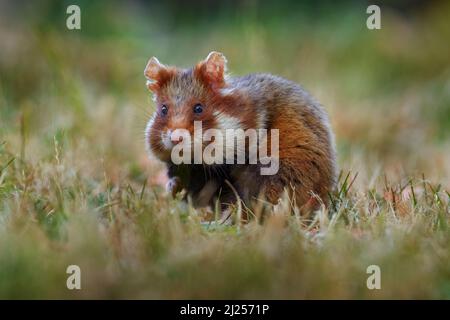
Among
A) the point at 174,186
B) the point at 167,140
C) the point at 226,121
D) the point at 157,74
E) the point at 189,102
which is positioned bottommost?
the point at 174,186

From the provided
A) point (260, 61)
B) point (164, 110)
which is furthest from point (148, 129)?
point (260, 61)

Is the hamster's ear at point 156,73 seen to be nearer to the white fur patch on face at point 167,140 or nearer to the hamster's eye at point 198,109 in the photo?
the hamster's eye at point 198,109

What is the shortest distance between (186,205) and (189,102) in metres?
0.85

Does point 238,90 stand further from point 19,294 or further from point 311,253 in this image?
point 19,294

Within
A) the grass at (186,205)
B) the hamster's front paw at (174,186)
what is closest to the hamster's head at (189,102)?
the hamster's front paw at (174,186)

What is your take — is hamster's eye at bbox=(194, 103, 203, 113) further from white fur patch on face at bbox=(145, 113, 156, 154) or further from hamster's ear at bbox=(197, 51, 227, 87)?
white fur patch on face at bbox=(145, 113, 156, 154)

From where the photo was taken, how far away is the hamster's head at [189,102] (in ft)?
18.2

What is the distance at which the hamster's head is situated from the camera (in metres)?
5.55

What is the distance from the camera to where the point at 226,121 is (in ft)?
18.4

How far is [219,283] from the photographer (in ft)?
13.0

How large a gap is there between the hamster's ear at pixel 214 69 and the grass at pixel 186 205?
0.90 m

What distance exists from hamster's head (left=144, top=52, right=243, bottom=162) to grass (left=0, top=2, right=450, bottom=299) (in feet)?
1.37

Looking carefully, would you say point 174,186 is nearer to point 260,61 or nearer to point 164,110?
point 164,110

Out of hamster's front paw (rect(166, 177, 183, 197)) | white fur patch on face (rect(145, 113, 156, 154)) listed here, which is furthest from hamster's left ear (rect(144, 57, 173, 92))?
hamster's front paw (rect(166, 177, 183, 197))
